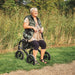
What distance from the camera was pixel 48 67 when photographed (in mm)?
5191

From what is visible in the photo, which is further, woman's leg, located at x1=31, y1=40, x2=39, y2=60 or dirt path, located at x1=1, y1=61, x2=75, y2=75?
woman's leg, located at x1=31, y1=40, x2=39, y2=60

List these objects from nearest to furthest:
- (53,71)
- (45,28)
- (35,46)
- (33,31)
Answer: (53,71), (35,46), (33,31), (45,28)

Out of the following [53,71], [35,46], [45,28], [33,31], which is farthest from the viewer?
[45,28]

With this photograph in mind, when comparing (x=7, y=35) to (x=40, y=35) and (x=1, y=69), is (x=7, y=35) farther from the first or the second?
(x=1, y=69)

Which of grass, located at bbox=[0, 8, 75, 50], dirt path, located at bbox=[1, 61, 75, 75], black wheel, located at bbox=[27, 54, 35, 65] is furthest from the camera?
grass, located at bbox=[0, 8, 75, 50]

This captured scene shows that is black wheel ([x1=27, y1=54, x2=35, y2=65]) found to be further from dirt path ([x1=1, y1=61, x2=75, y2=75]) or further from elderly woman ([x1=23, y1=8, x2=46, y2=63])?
dirt path ([x1=1, y1=61, x2=75, y2=75])

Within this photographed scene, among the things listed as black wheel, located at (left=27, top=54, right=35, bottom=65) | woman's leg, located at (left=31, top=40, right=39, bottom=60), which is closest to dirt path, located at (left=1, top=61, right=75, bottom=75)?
black wheel, located at (left=27, top=54, right=35, bottom=65)

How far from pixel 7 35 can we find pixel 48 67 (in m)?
3.24

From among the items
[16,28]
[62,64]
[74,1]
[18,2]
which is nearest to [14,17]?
[16,28]

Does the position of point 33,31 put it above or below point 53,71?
above

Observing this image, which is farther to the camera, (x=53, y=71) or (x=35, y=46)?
(x=35, y=46)

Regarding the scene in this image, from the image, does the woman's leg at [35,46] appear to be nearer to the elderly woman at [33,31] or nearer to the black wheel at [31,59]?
the elderly woman at [33,31]

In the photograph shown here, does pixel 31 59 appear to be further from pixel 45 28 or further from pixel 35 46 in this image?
pixel 45 28

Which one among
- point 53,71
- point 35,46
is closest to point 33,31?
point 35,46
